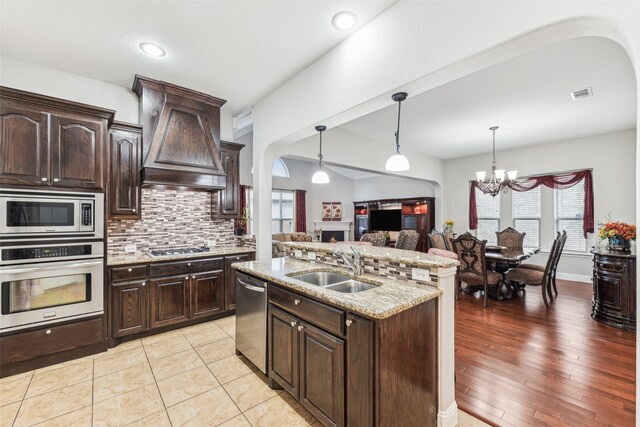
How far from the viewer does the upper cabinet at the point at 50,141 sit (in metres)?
2.41

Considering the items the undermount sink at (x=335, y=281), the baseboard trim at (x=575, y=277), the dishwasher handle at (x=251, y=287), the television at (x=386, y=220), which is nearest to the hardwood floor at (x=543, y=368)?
the undermount sink at (x=335, y=281)

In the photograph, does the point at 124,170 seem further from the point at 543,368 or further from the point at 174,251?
the point at 543,368

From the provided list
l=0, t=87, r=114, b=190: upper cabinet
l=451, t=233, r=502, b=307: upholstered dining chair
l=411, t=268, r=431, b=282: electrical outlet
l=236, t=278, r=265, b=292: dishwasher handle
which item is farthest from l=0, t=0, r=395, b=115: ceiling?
l=451, t=233, r=502, b=307: upholstered dining chair

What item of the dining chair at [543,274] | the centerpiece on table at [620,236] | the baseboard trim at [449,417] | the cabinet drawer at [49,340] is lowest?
the baseboard trim at [449,417]

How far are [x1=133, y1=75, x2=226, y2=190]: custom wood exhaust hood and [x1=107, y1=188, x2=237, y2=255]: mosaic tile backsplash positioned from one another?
50 centimetres

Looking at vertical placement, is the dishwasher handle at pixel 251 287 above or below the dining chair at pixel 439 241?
below

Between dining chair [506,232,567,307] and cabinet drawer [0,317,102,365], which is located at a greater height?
dining chair [506,232,567,307]

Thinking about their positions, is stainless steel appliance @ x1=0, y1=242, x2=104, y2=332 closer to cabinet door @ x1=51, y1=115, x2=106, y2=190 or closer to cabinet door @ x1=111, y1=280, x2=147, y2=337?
cabinet door @ x1=111, y1=280, x2=147, y2=337

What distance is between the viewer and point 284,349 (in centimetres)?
210

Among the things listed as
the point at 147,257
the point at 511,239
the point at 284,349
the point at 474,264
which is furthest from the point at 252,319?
the point at 511,239

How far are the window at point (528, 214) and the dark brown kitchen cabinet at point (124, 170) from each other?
25.0 ft

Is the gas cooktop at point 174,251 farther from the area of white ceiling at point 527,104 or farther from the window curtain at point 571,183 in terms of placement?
the window curtain at point 571,183

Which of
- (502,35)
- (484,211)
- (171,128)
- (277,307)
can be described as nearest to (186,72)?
(171,128)

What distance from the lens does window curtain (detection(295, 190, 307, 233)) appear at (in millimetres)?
9188
